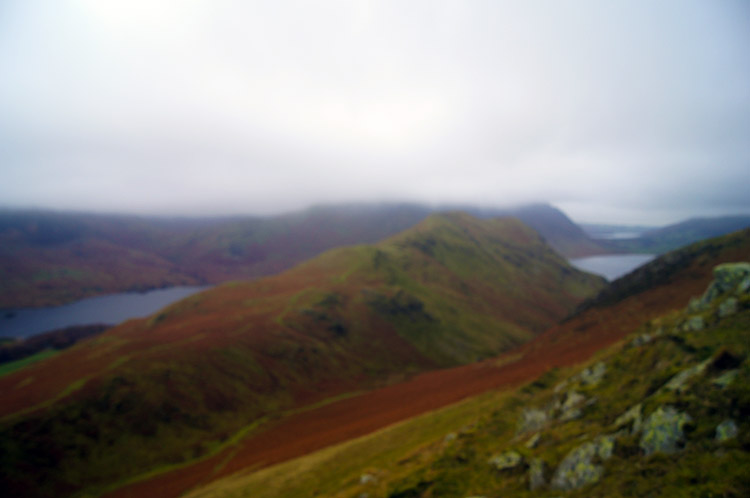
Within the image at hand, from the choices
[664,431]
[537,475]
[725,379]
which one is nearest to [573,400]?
[537,475]

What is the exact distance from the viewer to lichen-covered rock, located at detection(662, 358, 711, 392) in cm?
Result: 1560

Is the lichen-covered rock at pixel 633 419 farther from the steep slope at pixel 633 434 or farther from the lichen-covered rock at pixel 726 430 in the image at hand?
the lichen-covered rock at pixel 726 430

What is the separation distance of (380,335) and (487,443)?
4029 inches

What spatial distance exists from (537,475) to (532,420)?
37.5ft

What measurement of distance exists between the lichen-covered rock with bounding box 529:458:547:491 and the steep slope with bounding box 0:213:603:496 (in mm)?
68751

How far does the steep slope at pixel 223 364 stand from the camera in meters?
59.1

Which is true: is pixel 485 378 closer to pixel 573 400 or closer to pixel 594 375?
pixel 594 375

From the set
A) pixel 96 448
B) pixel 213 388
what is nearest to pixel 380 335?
pixel 213 388

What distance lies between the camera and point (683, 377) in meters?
16.4

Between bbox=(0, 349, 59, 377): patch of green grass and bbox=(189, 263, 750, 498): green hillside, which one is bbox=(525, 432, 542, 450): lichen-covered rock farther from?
bbox=(0, 349, 59, 377): patch of green grass

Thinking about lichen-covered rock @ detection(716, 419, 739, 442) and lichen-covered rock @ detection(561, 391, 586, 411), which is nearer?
lichen-covered rock @ detection(716, 419, 739, 442)

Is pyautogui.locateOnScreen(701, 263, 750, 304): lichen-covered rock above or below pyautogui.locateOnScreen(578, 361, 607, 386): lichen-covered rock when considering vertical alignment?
above

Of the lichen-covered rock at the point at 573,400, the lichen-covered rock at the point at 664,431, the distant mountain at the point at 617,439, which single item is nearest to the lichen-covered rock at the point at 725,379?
the distant mountain at the point at 617,439

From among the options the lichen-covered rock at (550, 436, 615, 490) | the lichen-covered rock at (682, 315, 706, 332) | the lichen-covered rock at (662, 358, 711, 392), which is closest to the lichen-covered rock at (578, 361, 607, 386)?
the lichen-covered rock at (682, 315, 706, 332)
